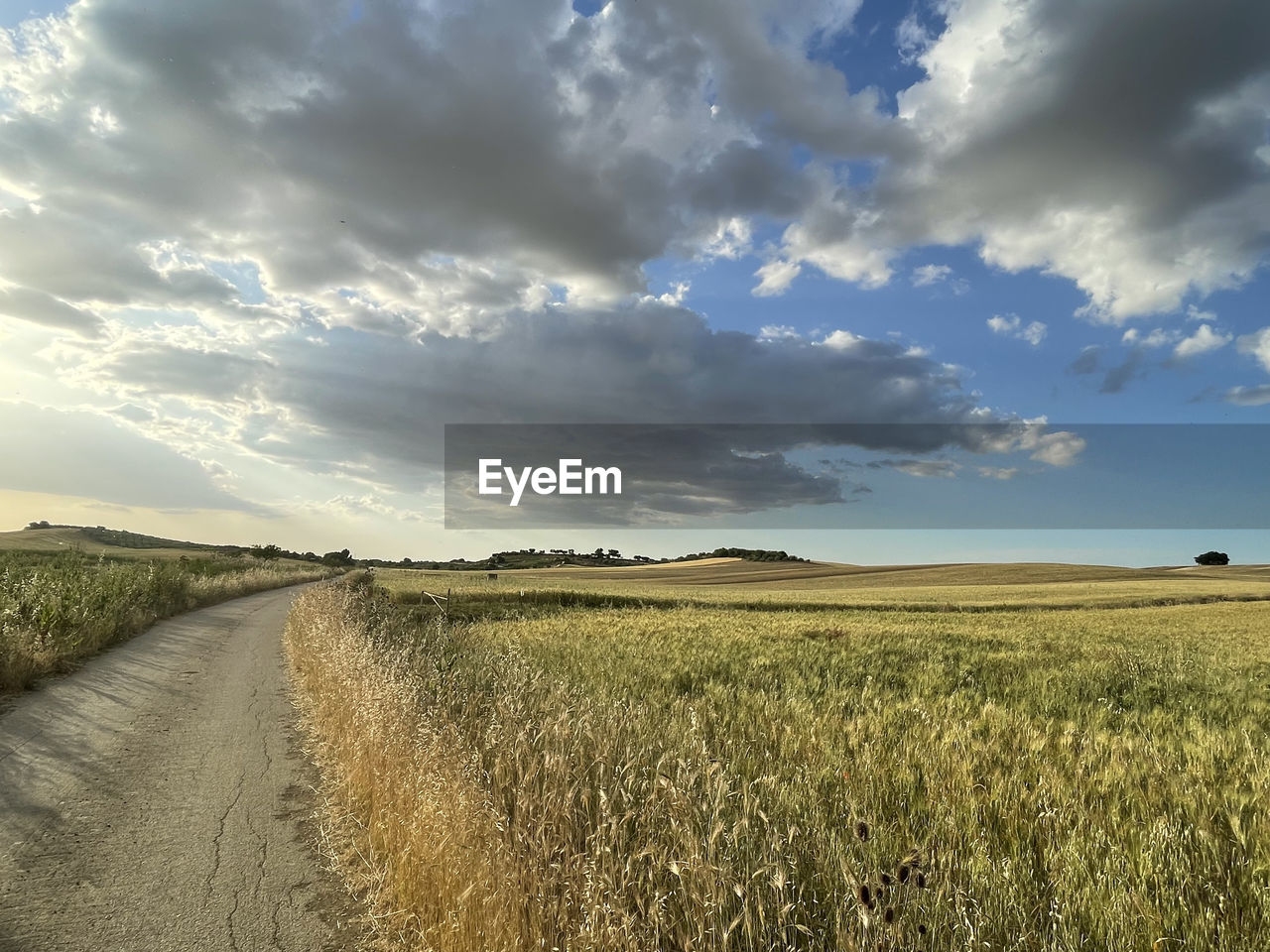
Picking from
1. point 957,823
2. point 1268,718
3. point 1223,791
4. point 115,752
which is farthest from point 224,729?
point 1268,718

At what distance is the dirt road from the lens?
4535 mm

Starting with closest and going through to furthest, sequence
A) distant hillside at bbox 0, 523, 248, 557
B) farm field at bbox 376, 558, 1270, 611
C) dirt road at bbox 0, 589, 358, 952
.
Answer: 1. dirt road at bbox 0, 589, 358, 952
2. farm field at bbox 376, 558, 1270, 611
3. distant hillside at bbox 0, 523, 248, 557

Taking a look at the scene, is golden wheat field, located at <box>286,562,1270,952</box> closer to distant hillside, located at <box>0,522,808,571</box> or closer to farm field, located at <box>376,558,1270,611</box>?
farm field, located at <box>376,558,1270,611</box>

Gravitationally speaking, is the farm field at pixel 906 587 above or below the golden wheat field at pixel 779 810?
below

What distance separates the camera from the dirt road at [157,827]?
4.54 m

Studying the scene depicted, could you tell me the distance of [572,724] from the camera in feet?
16.7

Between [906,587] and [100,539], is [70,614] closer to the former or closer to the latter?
[906,587]

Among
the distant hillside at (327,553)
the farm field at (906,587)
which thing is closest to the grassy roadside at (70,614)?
the farm field at (906,587)

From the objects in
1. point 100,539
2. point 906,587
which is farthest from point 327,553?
point 906,587

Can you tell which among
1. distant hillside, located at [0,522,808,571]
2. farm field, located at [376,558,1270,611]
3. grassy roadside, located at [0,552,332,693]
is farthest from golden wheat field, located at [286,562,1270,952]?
distant hillside, located at [0,522,808,571]

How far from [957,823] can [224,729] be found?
30.2ft

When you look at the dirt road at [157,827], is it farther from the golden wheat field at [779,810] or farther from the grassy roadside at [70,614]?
the grassy roadside at [70,614]

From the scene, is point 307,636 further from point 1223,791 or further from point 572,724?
point 1223,791

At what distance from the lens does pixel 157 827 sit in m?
6.01
